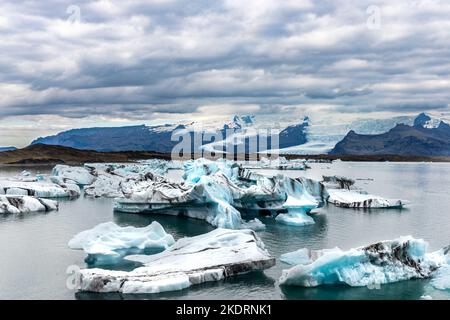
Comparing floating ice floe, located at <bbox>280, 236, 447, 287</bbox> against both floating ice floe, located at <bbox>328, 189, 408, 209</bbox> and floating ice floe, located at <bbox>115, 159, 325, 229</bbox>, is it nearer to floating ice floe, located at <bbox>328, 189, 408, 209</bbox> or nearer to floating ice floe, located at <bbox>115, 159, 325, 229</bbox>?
floating ice floe, located at <bbox>115, 159, 325, 229</bbox>

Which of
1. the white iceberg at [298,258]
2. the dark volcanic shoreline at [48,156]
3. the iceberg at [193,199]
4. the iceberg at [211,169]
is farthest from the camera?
the dark volcanic shoreline at [48,156]

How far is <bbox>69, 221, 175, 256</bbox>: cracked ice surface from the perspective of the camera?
47.2 ft

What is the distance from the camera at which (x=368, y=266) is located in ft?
40.3

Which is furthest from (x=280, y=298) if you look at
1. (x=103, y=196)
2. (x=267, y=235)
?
(x=103, y=196)

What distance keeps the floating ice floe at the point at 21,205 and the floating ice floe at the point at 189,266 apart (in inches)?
478

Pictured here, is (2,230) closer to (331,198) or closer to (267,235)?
(267,235)

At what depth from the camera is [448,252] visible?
14.1 metres

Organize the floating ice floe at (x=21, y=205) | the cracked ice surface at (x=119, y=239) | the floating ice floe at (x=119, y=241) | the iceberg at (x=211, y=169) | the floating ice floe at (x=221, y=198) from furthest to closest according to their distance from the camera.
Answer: the iceberg at (x=211, y=169)
the floating ice floe at (x=21, y=205)
the floating ice floe at (x=221, y=198)
the cracked ice surface at (x=119, y=239)
the floating ice floe at (x=119, y=241)

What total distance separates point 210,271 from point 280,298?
178 centimetres

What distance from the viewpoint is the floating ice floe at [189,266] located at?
1093 cm

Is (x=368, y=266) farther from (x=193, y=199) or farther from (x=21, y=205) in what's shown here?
(x=21, y=205)

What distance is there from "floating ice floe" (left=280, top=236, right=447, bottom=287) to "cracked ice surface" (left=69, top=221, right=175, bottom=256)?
4621 mm

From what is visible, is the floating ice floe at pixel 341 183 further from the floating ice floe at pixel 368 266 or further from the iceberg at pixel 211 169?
the floating ice floe at pixel 368 266

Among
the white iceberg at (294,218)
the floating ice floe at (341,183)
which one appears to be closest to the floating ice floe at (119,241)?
the white iceberg at (294,218)
